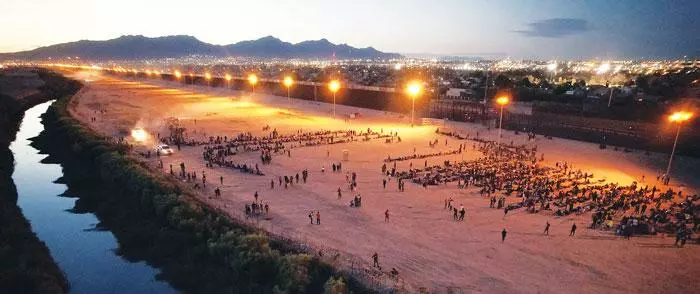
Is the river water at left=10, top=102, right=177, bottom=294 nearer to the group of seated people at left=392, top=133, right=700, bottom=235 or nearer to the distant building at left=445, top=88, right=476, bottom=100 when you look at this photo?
the group of seated people at left=392, top=133, right=700, bottom=235

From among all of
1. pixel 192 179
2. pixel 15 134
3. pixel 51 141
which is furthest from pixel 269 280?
pixel 15 134

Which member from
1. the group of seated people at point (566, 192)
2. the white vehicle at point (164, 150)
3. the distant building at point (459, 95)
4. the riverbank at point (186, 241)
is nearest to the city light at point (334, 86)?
the distant building at point (459, 95)

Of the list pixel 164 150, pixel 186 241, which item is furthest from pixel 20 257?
pixel 164 150

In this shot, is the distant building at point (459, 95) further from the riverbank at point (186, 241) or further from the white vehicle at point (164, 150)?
the riverbank at point (186, 241)

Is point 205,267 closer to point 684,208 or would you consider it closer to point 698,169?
point 684,208

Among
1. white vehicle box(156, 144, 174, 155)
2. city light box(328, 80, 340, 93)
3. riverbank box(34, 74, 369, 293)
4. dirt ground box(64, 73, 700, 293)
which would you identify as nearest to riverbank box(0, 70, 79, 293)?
riverbank box(34, 74, 369, 293)
